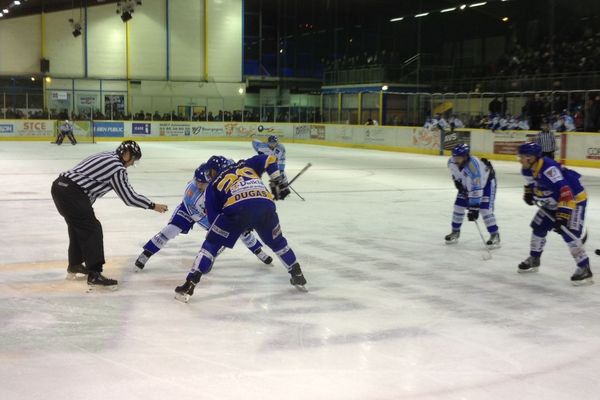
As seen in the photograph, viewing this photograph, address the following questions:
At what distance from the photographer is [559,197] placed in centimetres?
604

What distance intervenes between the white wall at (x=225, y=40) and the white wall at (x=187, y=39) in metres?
0.51

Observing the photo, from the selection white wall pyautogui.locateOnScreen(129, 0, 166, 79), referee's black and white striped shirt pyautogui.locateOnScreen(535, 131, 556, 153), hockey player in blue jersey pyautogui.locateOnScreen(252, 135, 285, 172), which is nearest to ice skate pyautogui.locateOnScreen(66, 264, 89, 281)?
hockey player in blue jersey pyautogui.locateOnScreen(252, 135, 285, 172)

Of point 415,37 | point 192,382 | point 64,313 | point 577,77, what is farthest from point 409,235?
point 415,37

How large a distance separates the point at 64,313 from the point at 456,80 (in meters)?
30.5

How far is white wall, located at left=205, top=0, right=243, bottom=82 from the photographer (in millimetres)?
39219

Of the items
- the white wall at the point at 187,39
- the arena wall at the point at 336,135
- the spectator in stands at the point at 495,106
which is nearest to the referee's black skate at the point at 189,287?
the arena wall at the point at 336,135

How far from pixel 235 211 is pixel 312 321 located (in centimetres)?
99

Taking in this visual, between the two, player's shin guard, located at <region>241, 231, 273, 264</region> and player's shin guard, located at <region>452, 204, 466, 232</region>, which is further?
player's shin guard, located at <region>452, 204, 466, 232</region>

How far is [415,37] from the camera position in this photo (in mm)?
38188

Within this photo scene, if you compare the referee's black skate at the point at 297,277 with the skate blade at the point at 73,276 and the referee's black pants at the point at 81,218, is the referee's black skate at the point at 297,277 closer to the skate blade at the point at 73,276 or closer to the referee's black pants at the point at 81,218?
the referee's black pants at the point at 81,218

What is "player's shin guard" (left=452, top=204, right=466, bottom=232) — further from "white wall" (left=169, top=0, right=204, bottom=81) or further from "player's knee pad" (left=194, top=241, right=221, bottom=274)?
"white wall" (left=169, top=0, right=204, bottom=81)

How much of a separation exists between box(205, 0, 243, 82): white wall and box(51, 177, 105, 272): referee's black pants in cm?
3425

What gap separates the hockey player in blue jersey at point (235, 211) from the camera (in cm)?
525

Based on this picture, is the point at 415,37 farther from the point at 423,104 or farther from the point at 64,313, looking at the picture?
the point at 64,313
